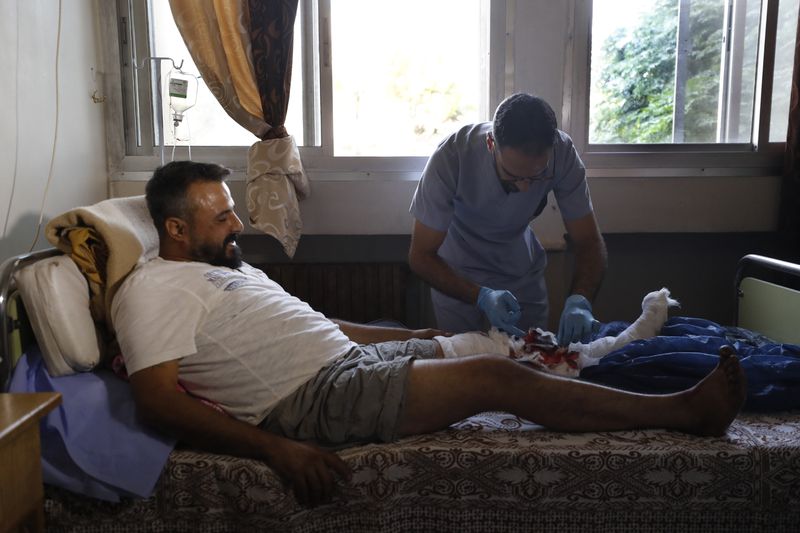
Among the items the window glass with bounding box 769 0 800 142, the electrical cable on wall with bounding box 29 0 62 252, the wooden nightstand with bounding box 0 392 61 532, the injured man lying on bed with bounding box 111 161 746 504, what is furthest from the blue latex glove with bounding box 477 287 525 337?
the window glass with bounding box 769 0 800 142

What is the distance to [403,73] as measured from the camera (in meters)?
2.69

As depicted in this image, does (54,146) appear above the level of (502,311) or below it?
above

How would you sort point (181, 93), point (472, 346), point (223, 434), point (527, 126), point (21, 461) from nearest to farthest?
point (21, 461) < point (223, 434) < point (527, 126) < point (472, 346) < point (181, 93)

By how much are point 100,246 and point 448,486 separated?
0.99m

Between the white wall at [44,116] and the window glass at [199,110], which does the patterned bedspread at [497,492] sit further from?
the window glass at [199,110]

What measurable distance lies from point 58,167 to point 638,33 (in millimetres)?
2297

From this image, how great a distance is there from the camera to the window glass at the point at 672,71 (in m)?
2.66

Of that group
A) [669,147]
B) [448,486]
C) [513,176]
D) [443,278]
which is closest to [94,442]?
[448,486]

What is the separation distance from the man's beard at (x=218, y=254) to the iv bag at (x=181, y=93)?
3.23 feet

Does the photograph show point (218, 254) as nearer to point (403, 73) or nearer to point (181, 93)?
point (181, 93)

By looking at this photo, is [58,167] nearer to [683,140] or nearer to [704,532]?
[704,532]

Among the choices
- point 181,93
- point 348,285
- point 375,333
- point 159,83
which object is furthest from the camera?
point 348,285

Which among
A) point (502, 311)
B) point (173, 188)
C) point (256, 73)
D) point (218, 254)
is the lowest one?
point (502, 311)

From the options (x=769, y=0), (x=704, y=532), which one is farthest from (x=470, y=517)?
(x=769, y=0)
